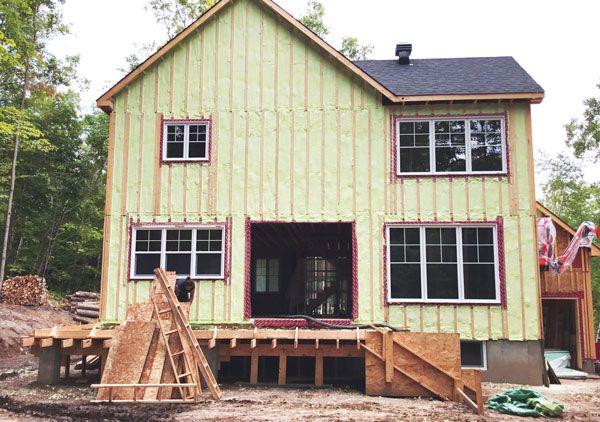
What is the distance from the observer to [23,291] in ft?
82.1

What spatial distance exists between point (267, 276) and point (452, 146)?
9635 millimetres

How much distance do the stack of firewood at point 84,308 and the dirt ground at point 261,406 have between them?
10522 mm

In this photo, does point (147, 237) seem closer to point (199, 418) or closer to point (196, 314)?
point (196, 314)

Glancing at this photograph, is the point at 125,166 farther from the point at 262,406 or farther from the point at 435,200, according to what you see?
the point at 435,200

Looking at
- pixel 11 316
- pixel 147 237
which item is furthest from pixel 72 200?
pixel 147 237

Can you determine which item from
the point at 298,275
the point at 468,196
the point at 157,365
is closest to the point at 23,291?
the point at 298,275

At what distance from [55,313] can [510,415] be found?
69.2 feet

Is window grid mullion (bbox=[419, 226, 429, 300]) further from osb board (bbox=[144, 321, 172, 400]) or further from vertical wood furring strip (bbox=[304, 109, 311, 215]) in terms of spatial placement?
osb board (bbox=[144, 321, 172, 400])

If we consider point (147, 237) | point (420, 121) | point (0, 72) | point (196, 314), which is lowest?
point (196, 314)

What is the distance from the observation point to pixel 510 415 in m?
10.1

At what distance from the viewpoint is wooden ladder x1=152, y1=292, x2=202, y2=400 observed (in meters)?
10.8

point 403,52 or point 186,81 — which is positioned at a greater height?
point 403,52

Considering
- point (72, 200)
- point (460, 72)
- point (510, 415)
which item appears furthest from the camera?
point (72, 200)

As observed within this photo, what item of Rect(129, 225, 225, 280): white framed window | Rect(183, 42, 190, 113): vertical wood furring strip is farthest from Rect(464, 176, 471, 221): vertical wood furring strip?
Rect(183, 42, 190, 113): vertical wood furring strip
